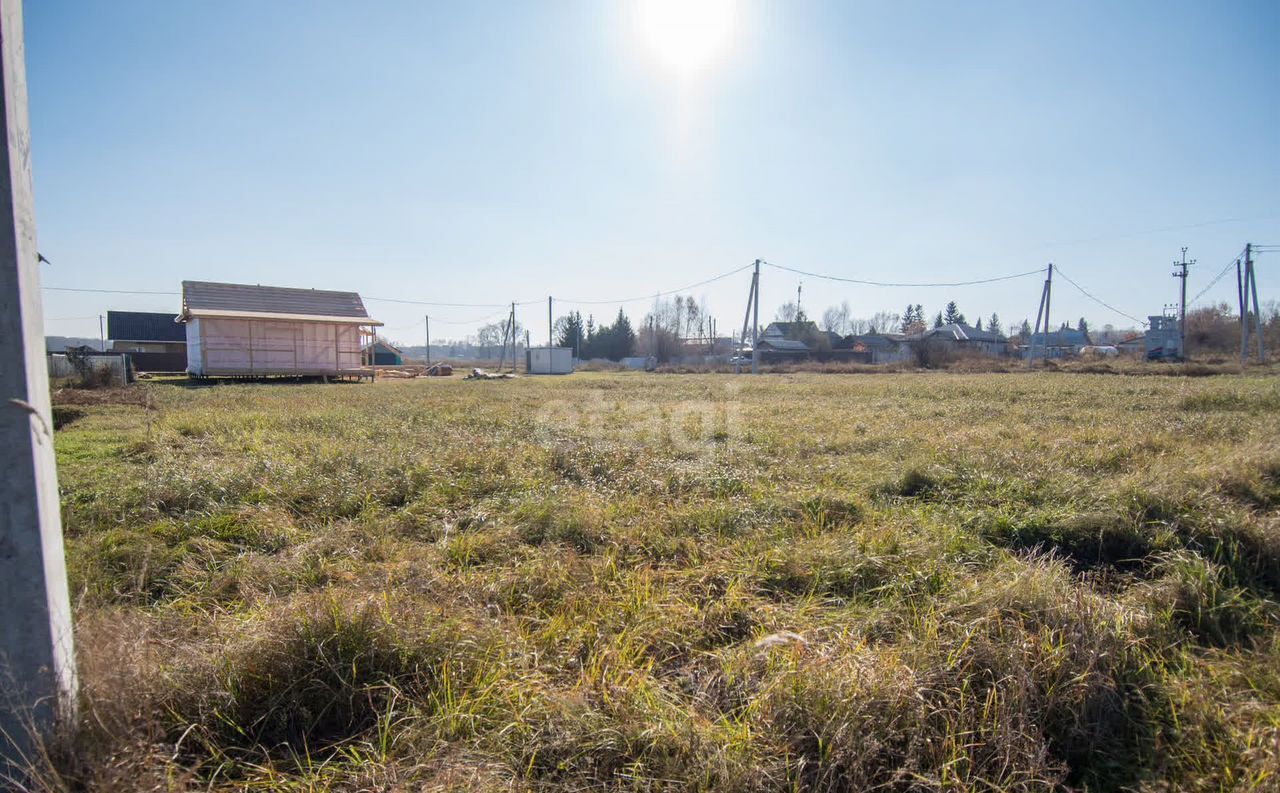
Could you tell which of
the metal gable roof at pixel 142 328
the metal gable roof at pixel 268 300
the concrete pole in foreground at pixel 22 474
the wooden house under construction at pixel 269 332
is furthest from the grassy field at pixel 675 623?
the metal gable roof at pixel 142 328

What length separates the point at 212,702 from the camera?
6.37ft

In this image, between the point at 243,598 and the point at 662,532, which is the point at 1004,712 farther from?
the point at 243,598

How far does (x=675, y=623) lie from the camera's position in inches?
103

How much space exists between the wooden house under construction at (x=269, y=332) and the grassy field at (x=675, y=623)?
18315 millimetres

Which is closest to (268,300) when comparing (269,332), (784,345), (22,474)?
Result: (269,332)

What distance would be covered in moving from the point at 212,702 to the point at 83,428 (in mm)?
8953

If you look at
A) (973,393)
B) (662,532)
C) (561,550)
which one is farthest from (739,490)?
(973,393)

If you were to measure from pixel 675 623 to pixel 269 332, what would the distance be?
24610 millimetres

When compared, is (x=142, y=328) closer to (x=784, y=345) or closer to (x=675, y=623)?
(x=675, y=623)

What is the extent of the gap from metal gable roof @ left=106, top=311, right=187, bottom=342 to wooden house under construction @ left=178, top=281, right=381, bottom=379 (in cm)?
1256

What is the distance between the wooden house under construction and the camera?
20.9 m

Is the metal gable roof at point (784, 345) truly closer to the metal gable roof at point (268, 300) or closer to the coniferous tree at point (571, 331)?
the coniferous tree at point (571, 331)

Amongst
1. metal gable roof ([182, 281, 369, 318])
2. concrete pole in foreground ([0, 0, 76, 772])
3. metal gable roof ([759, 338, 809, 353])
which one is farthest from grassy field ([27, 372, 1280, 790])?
metal gable roof ([759, 338, 809, 353])

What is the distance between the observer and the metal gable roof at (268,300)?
22656mm
